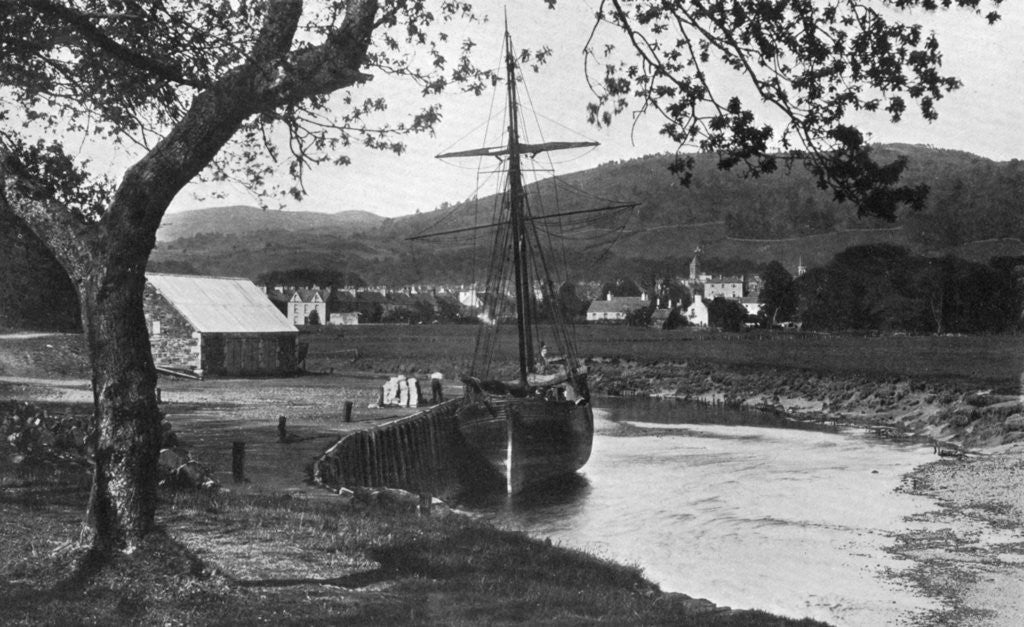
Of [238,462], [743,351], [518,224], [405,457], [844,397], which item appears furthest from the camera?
[743,351]

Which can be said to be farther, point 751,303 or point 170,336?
point 751,303

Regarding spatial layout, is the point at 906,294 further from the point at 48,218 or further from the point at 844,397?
the point at 48,218

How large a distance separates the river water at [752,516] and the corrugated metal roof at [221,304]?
2288 cm

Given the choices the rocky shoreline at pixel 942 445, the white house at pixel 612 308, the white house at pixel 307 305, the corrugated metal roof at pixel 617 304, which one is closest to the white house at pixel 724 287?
the white house at pixel 612 308

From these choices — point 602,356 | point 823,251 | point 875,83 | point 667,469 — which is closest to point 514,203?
point 667,469

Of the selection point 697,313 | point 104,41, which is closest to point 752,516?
point 104,41

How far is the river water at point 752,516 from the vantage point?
14500mm

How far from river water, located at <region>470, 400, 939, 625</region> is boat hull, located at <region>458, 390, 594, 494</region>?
101cm

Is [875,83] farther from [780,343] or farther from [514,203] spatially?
[780,343]

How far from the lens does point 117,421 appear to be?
8.76 metres

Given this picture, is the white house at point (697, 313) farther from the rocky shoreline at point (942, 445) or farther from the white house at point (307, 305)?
the rocky shoreline at point (942, 445)

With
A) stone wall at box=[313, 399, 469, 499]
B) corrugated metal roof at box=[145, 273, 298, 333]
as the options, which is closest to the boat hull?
stone wall at box=[313, 399, 469, 499]

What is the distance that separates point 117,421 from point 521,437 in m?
19.3

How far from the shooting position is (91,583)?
27.8 ft
